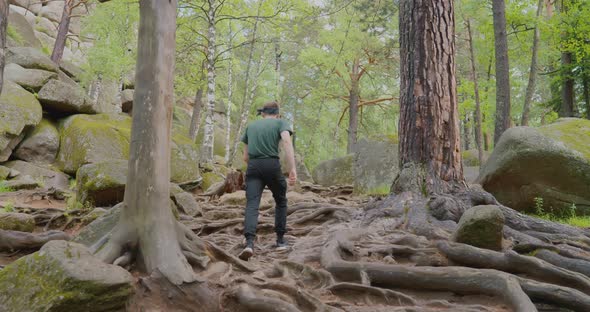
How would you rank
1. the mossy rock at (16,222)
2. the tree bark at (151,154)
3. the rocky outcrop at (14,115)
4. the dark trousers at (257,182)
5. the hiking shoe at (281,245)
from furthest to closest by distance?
the rocky outcrop at (14,115)
the mossy rock at (16,222)
the hiking shoe at (281,245)
the dark trousers at (257,182)
the tree bark at (151,154)

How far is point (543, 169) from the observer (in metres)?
7.38

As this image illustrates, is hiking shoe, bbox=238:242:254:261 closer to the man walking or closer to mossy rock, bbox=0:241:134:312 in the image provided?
the man walking

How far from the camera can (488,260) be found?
4.05 m

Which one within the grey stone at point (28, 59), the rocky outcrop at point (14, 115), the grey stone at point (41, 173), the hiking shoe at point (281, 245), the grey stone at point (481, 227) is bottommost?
the hiking shoe at point (281, 245)

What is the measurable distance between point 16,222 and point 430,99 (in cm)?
640

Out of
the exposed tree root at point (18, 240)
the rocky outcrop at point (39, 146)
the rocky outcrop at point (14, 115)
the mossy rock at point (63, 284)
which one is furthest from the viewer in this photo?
the rocky outcrop at point (39, 146)

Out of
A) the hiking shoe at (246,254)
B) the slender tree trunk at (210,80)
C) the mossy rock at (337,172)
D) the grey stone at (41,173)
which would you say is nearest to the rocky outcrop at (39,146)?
the grey stone at (41,173)

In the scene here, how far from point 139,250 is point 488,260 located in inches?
140

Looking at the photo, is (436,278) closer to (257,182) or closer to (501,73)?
(257,182)

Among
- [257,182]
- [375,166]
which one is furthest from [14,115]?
[375,166]

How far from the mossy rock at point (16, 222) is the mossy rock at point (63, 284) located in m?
3.01

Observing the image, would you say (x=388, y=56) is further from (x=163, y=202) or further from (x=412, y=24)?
(x=163, y=202)

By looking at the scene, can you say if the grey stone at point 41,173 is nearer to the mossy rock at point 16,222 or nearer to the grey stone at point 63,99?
the grey stone at point 63,99

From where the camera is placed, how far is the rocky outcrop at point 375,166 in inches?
469
